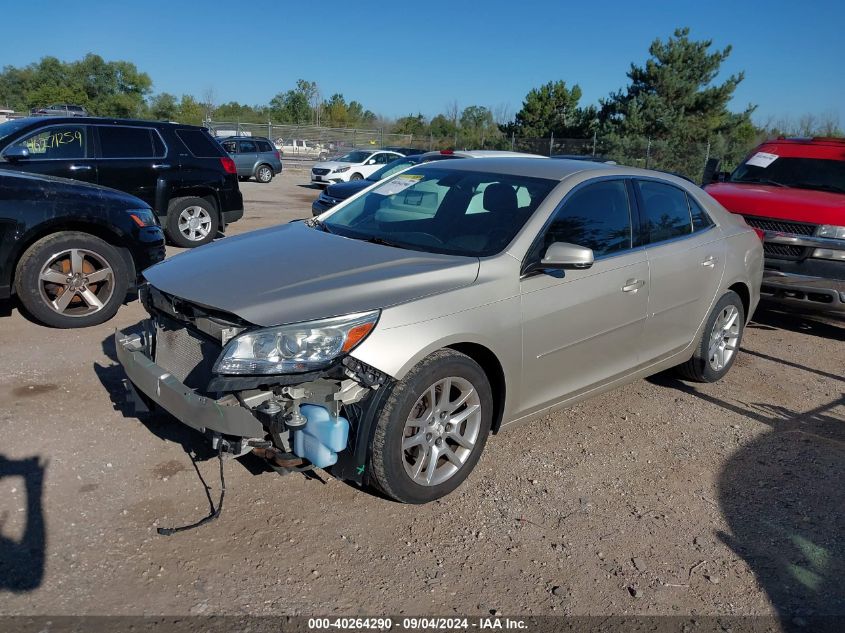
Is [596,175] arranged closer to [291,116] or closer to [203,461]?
[203,461]

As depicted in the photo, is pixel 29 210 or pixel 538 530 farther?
pixel 29 210

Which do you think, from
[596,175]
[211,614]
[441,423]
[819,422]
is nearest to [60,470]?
[211,614]

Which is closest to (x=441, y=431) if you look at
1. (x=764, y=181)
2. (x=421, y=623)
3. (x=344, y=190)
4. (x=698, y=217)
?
(x=421, y=623)

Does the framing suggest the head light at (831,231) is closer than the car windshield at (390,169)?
Yes

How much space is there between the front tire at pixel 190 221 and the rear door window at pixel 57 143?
4.56 ft

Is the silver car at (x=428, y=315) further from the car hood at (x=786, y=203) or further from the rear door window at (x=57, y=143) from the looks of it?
the rear door window at (x=57, y=143)

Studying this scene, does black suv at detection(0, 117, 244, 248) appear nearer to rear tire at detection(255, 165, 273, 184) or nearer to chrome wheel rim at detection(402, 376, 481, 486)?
chrome wheel rim at detection(402, 376, 481, 486)

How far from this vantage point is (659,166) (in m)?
28.1

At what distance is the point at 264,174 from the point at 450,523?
2457cm

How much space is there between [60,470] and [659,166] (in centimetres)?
2787

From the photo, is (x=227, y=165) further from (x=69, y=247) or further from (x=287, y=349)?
(x=287, y=349)

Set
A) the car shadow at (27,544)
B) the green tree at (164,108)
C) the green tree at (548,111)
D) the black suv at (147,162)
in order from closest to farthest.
A: the car shadow at (27,544)
the black suv at (147,162)
the green tree at (548,111)
the green tree at (164,108)

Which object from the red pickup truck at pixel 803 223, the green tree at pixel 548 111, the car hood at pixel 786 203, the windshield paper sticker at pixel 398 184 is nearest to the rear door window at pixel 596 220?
the windshield paper sticker at pixel 398 184

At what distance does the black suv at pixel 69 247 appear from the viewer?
5555 mm
